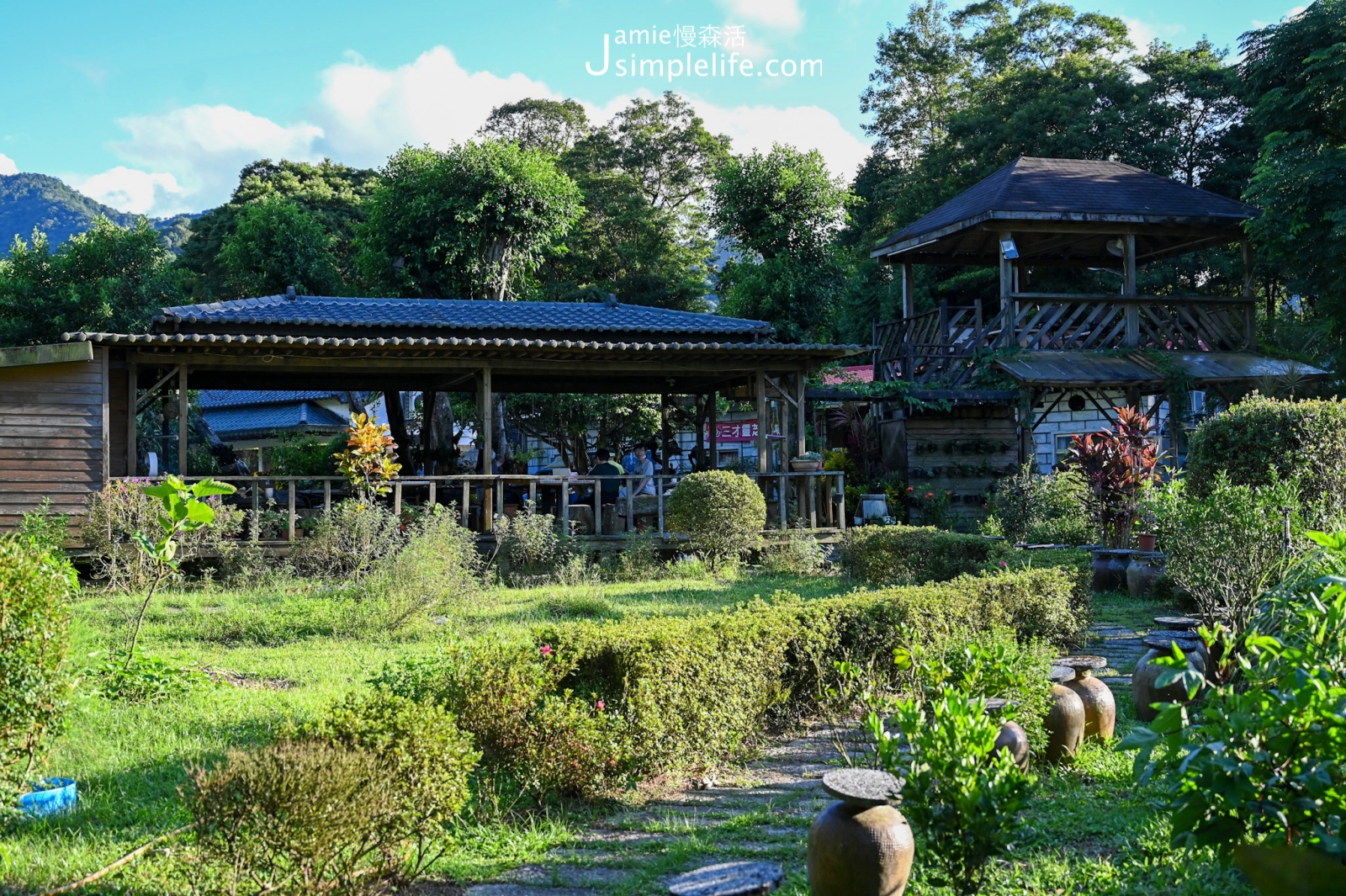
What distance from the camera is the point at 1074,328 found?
19.7 meters

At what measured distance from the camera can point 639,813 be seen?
518 cm

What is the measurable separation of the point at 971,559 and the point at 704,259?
25.6 m

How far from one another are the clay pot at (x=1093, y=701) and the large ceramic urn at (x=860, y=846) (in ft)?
9.01

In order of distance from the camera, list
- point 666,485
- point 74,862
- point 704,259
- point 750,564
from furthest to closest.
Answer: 1. point 704,259
2. point 666,485
3. point 750,564
4. point 74,862

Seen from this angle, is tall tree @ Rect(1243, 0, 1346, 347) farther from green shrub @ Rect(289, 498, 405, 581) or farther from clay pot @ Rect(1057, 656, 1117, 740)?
green shrub @ Rect(289, 498, 405, 581)

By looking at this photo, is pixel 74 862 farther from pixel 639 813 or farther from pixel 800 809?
pixel 800 809

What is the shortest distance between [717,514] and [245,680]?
6880 mm

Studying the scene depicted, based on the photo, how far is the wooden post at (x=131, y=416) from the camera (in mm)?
13500

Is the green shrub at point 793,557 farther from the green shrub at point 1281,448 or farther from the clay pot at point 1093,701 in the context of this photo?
the clay pot at point 1093,701

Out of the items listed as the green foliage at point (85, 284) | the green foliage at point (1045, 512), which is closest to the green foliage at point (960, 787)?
the green foliage at point (1045, 512)

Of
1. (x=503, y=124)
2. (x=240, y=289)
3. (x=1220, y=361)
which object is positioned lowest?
(x=1220, y=361)

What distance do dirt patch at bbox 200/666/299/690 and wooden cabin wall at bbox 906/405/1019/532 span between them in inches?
529

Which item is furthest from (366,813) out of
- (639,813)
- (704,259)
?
(704,259)

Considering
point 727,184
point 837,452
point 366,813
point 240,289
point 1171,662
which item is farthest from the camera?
point 240,289
